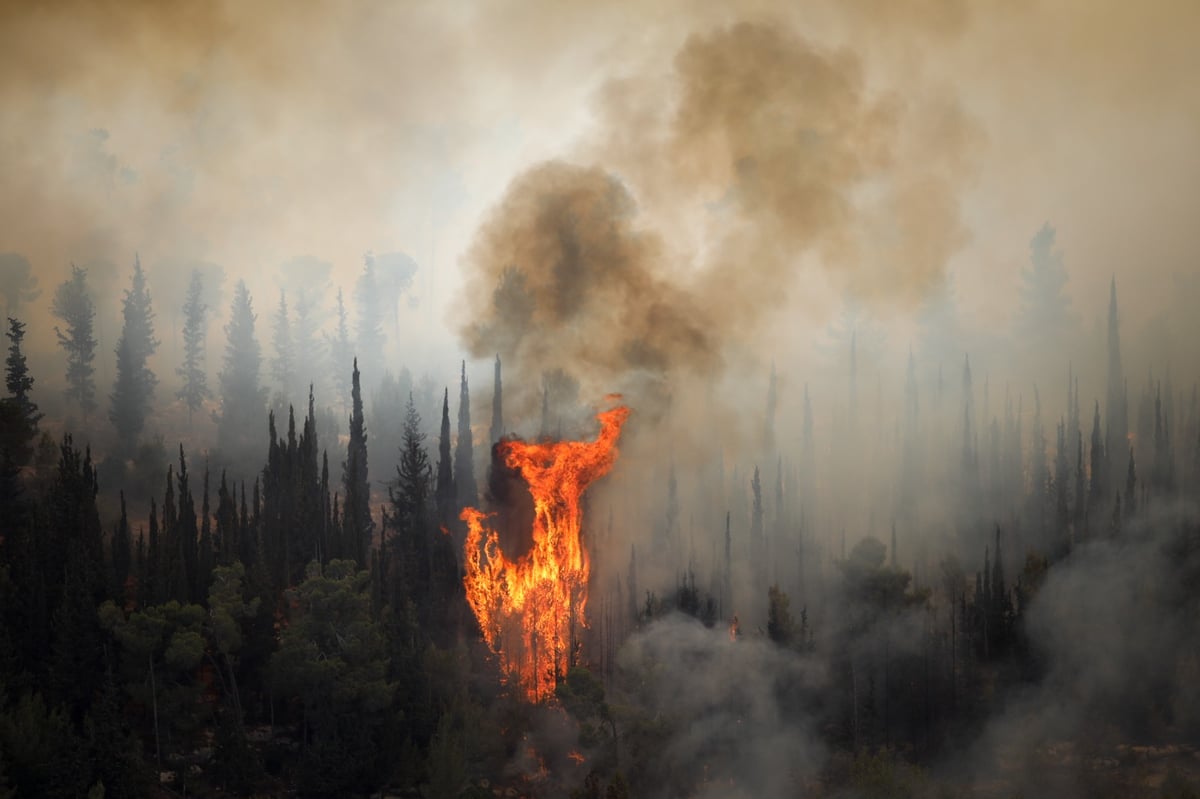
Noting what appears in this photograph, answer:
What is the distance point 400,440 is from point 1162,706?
5152 inches

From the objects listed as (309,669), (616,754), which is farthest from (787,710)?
(309,669)

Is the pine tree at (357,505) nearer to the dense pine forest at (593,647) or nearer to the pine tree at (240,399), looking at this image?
the dense pine forest at (593,647)

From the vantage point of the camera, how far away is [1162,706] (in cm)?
10500

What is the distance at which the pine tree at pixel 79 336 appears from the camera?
600 ft

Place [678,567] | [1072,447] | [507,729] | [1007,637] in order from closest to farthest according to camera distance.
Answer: [507,729] → [1007,637] → [678,567] → [1072,447]

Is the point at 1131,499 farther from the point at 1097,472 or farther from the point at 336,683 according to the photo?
the point at 336,683

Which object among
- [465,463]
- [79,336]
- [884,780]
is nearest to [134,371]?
[79,336]

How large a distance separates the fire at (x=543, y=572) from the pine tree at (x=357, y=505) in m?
12.5

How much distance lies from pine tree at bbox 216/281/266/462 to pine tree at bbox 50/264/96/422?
2120cm

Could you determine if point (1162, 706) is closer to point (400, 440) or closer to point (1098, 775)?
point (1098, 775)

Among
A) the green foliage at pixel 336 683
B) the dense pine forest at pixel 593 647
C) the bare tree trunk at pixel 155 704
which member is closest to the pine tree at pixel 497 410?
the dense pine forest at pixel 593 647

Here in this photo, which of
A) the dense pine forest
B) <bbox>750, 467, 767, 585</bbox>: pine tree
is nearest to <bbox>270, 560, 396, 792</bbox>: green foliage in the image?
the dense pine forest

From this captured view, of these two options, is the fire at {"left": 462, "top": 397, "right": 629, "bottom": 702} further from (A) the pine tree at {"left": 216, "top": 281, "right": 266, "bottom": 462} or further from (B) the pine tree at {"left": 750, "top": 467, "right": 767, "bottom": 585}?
(A) the pine tree at {"left": 216, "top": 281, "right": 266, "bottom": 462}

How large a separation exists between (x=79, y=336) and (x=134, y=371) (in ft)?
39.2
